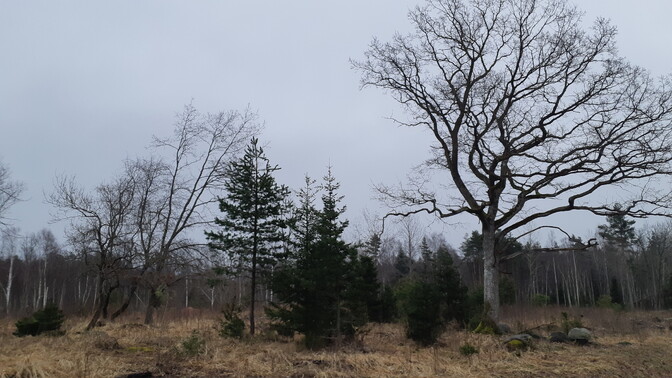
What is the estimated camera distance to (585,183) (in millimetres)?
17875

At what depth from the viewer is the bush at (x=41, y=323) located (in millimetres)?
15719

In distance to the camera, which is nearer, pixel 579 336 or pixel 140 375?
pixel 140 375

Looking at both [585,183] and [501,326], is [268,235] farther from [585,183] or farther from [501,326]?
[585,183]

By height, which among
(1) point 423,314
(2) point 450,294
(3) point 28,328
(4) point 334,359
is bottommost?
(4) point 334,359

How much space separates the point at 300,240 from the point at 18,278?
57.0m

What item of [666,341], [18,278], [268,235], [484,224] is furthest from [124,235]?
[18,278]

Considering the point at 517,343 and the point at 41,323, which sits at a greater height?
the point at 41,323

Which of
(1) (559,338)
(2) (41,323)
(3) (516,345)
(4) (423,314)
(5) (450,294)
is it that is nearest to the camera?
(3) (516,345)

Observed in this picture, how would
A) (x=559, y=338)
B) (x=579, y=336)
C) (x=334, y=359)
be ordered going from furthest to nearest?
1. (x=559, y=338)
2. (x=579, y=336)
3. (x=334, y=359)

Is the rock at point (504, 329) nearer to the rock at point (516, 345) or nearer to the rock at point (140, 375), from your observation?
the rock at point (516, 345)

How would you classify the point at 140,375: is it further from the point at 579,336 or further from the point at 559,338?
the point at 579,336

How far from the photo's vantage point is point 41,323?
15898 mm

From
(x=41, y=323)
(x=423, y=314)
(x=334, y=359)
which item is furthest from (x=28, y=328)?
(x=423, y=314)

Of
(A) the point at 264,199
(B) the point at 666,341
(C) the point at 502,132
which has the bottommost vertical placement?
(B) the point at 666,341
